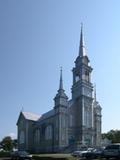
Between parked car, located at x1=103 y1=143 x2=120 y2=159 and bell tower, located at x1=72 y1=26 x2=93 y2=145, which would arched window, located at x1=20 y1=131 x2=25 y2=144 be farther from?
parked car, located at x1=103 y1=143 x2=120 y2=159

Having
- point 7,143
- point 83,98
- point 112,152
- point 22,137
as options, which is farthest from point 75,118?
point 112,152

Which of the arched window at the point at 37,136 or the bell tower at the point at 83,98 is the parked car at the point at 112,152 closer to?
the bell tower at the point at 83,98

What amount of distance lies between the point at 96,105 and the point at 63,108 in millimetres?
13217

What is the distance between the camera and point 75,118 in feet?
313

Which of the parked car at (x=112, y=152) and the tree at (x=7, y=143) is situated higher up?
the parked car at (x=112, y=152)

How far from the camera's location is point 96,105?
3989 inches

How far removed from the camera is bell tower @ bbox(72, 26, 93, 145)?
9375cm

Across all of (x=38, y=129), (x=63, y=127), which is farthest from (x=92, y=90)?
(x=38, y=129)

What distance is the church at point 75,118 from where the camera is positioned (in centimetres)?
9119

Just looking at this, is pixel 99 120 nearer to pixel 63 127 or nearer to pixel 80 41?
pixel 63 127

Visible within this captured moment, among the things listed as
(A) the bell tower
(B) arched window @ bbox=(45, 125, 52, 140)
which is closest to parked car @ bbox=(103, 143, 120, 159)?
(A) the bell tower

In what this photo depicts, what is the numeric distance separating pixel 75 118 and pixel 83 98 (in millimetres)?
5534

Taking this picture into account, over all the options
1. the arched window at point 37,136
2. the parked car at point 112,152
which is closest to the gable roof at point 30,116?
the arched window at point 37,136

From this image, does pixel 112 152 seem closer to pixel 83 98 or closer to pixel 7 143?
pixel 83 98
